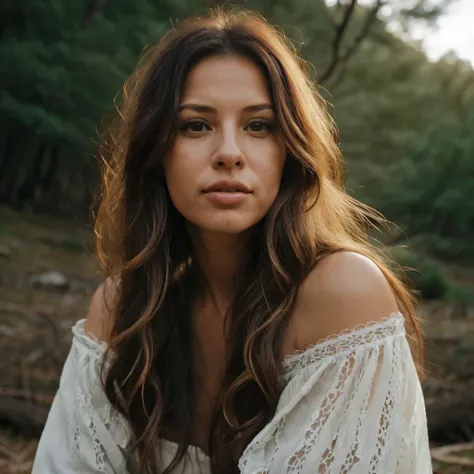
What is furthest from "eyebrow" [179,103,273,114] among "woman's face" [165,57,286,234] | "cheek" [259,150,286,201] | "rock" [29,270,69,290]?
"rock" [29,270,69,290]

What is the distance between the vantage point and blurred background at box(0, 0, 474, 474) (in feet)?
13.4

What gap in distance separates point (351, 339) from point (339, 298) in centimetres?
9

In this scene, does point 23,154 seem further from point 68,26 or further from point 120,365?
point 120,365

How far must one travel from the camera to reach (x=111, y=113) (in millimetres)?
7629

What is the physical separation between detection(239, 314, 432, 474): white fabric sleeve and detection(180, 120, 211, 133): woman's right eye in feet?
1.85

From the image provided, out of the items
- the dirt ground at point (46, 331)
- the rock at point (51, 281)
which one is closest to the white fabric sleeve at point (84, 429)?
the dirt ground at point (46, 331)

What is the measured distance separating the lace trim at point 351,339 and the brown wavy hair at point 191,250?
3.1 inches

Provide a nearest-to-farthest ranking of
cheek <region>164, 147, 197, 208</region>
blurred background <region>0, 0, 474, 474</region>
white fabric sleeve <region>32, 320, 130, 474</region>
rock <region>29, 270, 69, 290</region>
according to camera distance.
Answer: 1. cheek <region>164, 147, 197, 208</region>
2. white fabric sleeve <region>32, 320, 130, 474</region>
3. blurred background <region>0, 0, 474, 474</region>
4. rock <region>29, 270, 69, 290</region>

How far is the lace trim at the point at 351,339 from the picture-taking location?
63.3 inches

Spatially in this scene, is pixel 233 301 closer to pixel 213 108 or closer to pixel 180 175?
pixel 180 175

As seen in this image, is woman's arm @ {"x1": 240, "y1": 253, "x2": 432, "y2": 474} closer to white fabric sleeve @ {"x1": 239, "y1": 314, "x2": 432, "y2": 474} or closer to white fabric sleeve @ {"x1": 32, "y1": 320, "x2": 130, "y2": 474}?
white fabric sleeve @ {"x1": 239, "y1": 314, "x2": 432, "y2": 474}

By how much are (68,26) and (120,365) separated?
23.1ft

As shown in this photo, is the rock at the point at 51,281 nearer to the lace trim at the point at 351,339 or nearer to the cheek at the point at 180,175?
the cheek at the point at 180,175

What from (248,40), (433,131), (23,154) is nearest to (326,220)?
(248,40)
